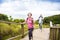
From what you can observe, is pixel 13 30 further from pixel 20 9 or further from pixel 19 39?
pixel 19 39

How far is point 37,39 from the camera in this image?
11234 mm

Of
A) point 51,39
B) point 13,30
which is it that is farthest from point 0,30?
point 51,39

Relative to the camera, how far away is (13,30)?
15.0 metres

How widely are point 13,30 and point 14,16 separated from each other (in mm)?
804

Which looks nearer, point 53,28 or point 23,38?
point 53,28

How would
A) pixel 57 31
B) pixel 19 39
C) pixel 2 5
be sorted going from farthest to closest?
1. pixel 2 5
2. pixel 19 39
3. pixel 57 31

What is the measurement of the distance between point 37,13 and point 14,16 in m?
1.31

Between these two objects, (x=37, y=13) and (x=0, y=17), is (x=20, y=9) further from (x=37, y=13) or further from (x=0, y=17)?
(x=0, y=17)

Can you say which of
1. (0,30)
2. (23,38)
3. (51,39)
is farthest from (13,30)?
(51,39)

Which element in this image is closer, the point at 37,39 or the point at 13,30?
the point at 37,39

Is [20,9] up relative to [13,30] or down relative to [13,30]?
up

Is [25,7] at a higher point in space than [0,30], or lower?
higher

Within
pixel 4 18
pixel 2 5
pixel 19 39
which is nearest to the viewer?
pixel 19 39

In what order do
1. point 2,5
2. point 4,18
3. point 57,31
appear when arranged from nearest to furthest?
1. point 57,31
2. point 2,5
3. point 4,18
